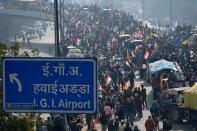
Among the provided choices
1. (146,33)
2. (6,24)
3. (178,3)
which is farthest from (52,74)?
(178,3)

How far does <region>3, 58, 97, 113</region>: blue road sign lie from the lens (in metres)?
8.19

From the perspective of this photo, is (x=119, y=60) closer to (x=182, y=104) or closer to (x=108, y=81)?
(x=108, y=81)

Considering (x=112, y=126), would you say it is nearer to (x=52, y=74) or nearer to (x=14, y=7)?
(x=52, y=74)

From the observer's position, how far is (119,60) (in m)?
39.3

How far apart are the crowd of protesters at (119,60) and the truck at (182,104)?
3.06 ft

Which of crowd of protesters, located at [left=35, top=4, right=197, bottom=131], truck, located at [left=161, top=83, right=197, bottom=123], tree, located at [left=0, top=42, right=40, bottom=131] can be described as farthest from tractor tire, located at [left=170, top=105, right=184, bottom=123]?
tree, located at [left=0, top=42, right=40, bottom=131]

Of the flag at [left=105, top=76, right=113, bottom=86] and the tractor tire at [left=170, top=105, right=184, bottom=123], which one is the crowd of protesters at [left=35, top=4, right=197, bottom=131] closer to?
the flag at [left=105, top=76, right=113, bottom=86]

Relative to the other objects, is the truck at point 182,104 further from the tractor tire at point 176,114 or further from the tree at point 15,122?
the tree at point 15,122

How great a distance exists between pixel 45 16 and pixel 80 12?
14.6 ft

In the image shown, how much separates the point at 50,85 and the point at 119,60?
102 ft

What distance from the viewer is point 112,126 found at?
20703 mm

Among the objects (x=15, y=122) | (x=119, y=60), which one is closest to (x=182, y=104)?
(x=15, y=122)

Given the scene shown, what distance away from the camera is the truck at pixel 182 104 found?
903 inches

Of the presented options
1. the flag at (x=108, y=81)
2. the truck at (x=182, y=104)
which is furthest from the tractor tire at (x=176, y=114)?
the flag at (x=108, y=81)
